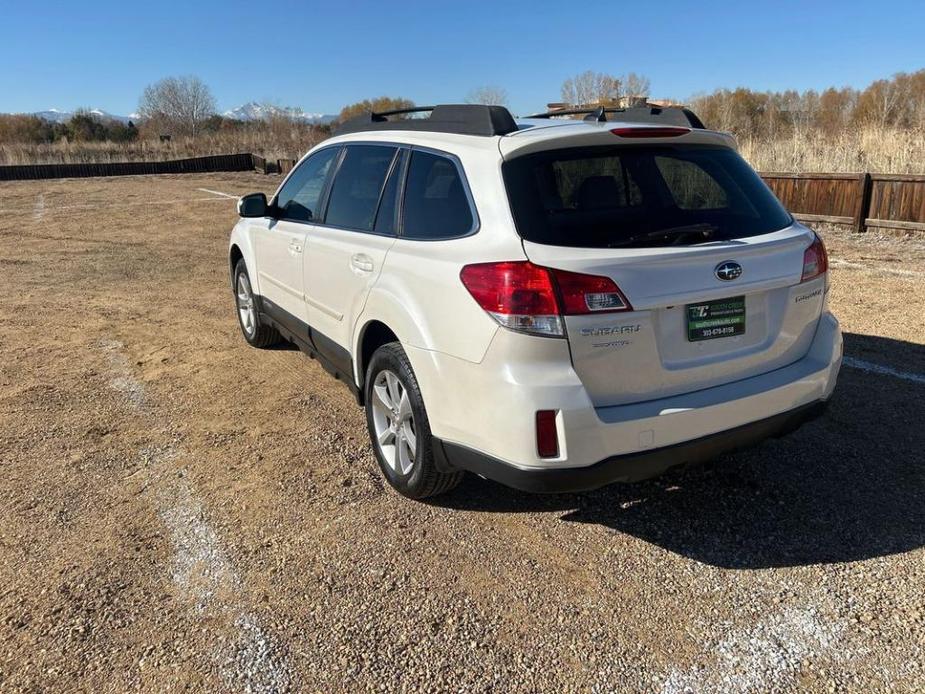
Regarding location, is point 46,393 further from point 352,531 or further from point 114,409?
point 352,531

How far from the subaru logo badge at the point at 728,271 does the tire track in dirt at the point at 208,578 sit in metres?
2.14

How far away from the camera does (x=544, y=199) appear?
2795mm

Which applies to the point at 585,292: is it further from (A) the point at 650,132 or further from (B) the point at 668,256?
(A) the point at 650,132

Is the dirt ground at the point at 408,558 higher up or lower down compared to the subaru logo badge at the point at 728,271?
lower down

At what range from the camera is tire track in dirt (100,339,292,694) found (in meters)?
2.38

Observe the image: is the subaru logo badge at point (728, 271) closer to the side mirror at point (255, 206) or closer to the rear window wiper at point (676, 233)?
the rear window wiper at point (676, 233)

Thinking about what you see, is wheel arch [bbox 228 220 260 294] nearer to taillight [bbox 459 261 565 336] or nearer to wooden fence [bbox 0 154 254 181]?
taillight [bbox 459 261 565 336]

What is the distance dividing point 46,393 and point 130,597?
2.83 meters

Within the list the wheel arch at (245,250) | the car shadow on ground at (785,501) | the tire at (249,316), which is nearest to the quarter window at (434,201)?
the car shadow on ground at (785,501)

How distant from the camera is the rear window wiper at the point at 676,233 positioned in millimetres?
2702

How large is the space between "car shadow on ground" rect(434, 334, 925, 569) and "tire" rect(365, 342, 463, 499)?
221 mm

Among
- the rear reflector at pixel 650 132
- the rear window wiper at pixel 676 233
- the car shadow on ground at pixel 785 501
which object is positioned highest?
the rear reflector at pixel 650 132

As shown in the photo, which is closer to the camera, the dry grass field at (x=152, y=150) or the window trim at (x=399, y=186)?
the window trim at (x=399, y=186)

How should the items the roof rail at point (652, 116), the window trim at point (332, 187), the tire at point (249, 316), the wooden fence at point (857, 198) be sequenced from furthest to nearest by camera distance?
the wooden fence at point (857, 198) → the tire at point (249, 316) → the window trim at point (332, 187) → the roof rail at point (652, 116)
